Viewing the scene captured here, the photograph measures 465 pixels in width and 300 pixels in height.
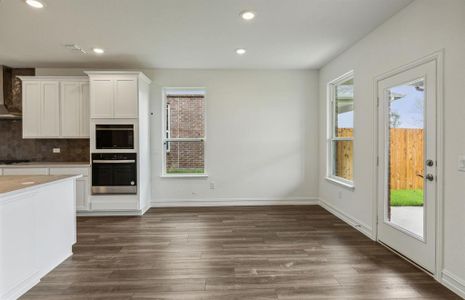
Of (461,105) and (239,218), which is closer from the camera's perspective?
(461,105)

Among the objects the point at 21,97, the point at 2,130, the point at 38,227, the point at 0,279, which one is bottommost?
the point at 0,279

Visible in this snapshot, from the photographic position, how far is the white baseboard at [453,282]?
2.10 metres

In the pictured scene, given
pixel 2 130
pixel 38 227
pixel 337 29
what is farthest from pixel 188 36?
pixel 2 130

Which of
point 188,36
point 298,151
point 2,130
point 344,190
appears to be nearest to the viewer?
point 188,36

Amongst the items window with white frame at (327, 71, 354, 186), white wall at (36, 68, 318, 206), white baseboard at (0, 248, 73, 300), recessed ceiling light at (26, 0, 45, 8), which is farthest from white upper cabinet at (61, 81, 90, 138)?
window with white frame at (327, 71, 354, 186)

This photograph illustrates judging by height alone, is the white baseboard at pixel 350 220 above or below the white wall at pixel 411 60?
below

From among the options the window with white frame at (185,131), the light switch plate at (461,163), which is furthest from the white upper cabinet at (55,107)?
the light switch plate at (461,163)

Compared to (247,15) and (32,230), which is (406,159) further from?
(32,230)

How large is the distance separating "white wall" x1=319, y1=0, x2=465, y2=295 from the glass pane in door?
29 cm

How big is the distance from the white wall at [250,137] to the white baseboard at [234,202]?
20 mm

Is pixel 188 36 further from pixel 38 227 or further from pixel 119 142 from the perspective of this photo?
pixel 38 227

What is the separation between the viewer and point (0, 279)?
6.35 ft

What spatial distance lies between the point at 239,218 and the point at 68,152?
11.8 ft

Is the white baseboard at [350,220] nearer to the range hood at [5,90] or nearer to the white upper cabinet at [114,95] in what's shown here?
the white upper cabinet at [114,95]
